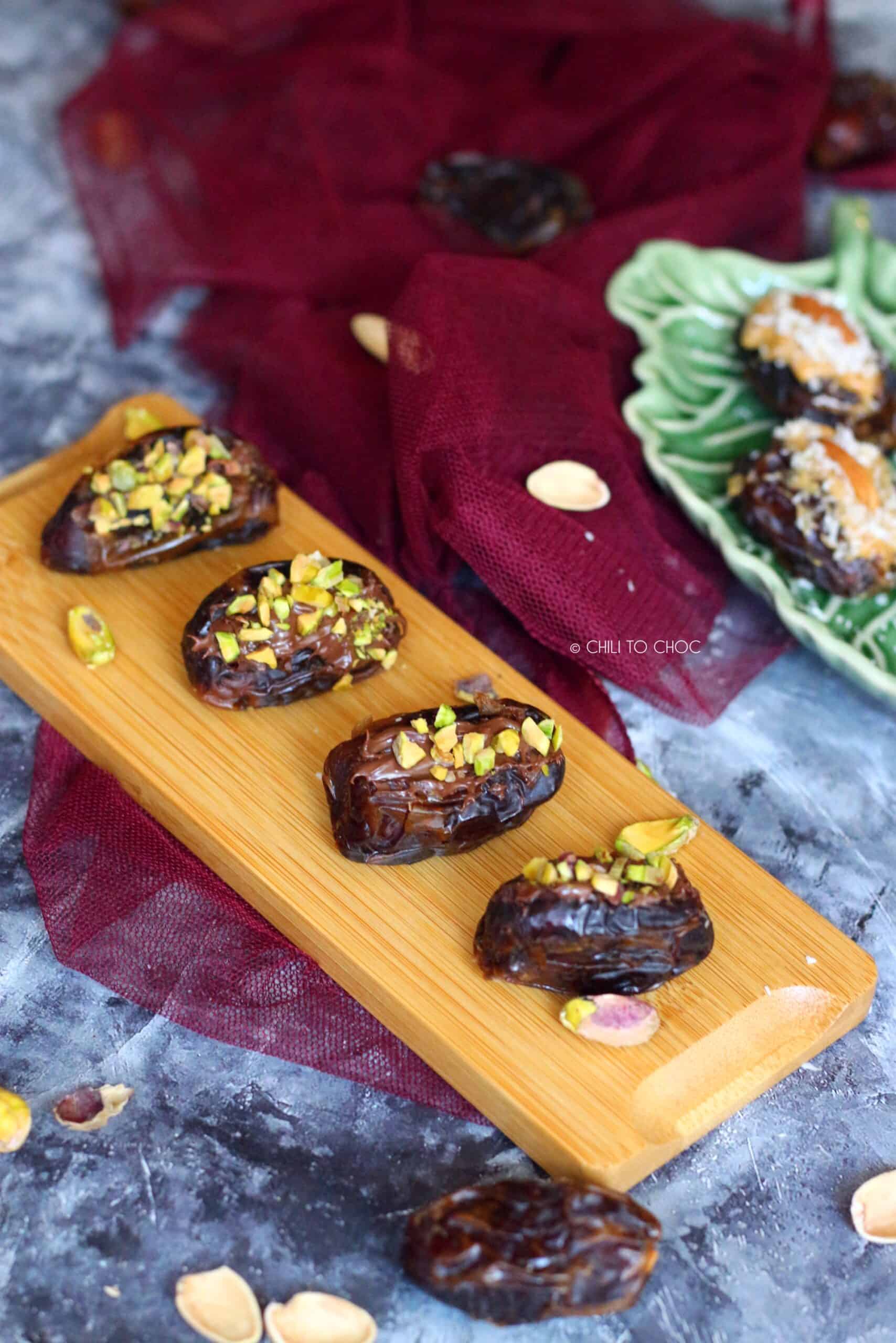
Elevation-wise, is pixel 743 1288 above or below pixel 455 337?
below

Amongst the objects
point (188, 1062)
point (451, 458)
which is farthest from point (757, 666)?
point (188, 1062)

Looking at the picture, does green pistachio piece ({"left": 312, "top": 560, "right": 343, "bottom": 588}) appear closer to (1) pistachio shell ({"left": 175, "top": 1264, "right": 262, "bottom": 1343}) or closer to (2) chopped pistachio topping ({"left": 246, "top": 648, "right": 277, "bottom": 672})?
(2) chopped pistachio topping ({"left": 246, "top": 648, "right": 277, "bottom": 672})

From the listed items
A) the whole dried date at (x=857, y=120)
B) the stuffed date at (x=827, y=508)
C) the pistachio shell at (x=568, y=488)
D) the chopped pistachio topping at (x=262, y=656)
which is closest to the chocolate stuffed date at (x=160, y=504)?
the chopped pistachio topping at (x=262, y=656)

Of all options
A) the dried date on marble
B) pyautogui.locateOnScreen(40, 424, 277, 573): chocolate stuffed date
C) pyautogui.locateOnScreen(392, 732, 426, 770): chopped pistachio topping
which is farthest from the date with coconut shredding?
the dried date on marble

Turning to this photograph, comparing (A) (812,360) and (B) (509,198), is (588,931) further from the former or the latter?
(B) (509,198)

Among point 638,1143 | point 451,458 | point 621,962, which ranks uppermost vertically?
point 451,458

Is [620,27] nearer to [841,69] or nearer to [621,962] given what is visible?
[841,69]

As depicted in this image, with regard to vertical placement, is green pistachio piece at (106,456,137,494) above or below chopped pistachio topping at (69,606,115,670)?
above
